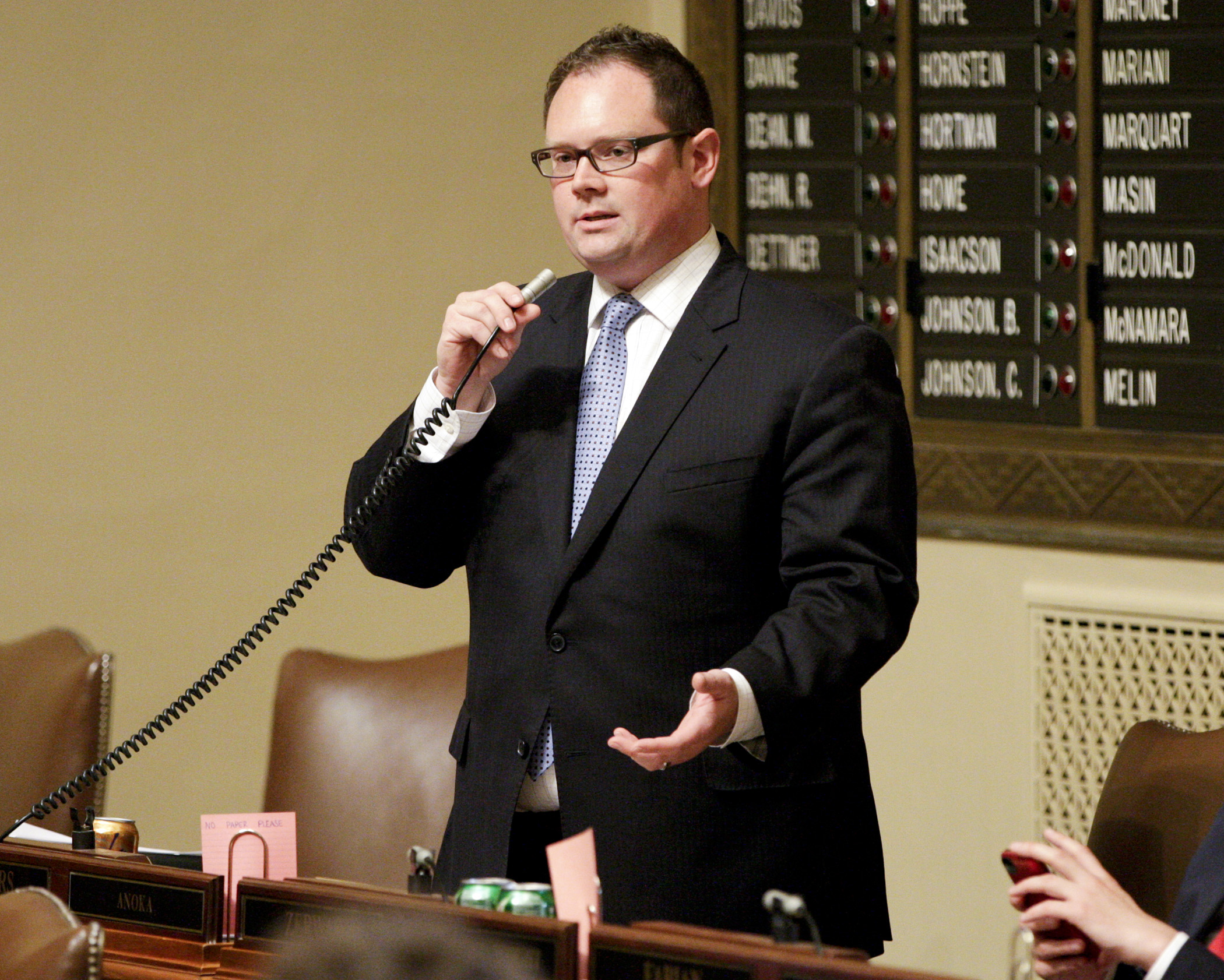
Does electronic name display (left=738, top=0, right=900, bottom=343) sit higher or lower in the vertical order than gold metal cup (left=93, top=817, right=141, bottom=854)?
higher

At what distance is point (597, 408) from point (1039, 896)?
741mm

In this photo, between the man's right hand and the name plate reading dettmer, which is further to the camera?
the man's right hand

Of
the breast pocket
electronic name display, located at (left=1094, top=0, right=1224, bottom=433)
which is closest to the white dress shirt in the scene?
the breast pocket

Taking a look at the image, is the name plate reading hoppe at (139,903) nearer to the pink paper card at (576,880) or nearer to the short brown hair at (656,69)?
the pink paper card at (576,880)

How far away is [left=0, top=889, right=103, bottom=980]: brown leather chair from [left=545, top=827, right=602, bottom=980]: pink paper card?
→ 1.24 ft

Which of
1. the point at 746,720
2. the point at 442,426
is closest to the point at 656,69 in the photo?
the point at 442,426

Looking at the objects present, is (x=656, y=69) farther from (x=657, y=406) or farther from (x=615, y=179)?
(x=657, y=406)

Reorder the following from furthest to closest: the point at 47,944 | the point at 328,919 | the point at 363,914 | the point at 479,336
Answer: the point at 479,336
the point at 328,919
the point at 47,944
the point at 363,914

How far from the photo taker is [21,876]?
178 centimetres

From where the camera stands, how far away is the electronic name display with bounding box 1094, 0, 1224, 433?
322 cm

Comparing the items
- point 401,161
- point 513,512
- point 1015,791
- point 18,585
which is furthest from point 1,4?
point 1015,791

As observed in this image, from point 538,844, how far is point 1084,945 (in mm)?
632

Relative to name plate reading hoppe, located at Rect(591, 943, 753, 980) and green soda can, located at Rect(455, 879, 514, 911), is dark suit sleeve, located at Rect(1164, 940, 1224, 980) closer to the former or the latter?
name plate reading hoppe, located at Rect(591, 943, 753, 980)

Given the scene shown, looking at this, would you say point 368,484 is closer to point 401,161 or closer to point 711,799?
point 711,799
